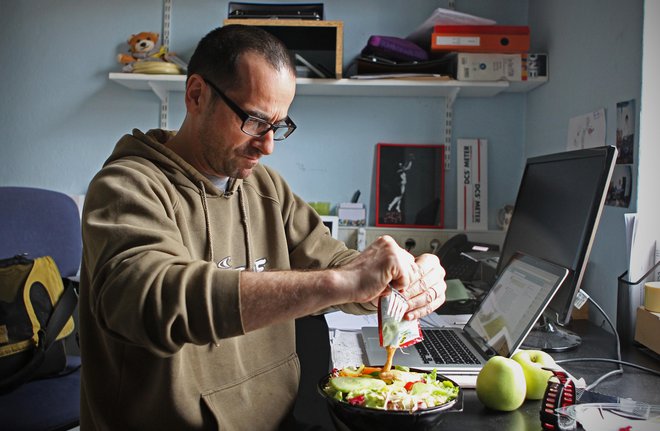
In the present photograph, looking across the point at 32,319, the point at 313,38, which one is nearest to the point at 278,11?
the point at 313,38

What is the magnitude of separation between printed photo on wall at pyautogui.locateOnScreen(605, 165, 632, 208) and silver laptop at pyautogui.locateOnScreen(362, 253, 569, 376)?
421mm

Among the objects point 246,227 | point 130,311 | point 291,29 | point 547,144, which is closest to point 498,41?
point 547,144

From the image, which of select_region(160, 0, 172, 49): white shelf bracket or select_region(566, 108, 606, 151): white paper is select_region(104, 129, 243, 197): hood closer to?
select_region(566, 108, 606, 151): white paper

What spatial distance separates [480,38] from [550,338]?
131cm

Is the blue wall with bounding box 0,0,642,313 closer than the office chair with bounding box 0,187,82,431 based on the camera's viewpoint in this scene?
No

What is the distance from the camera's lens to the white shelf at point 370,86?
2406mm

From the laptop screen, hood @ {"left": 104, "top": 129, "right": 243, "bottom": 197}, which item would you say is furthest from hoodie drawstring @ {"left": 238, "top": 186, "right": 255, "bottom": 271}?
the laptop screen

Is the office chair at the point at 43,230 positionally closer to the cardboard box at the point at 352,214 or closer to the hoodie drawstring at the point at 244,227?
the hoodie drawstring at the point at 244,227

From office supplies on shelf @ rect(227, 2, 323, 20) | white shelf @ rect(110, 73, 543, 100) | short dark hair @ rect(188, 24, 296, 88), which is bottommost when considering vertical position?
short dark hair @ rect(188, 24, 296, 88)

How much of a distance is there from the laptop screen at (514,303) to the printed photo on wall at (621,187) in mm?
428

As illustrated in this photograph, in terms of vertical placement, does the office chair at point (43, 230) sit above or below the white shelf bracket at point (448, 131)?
below

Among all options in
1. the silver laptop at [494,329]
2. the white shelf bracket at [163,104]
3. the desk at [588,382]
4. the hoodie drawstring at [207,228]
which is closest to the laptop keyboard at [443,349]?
the silver laptop at [494,329]

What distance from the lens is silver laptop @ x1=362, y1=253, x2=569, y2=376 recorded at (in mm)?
1236

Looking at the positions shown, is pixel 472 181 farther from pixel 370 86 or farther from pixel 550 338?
pixel 550 338
